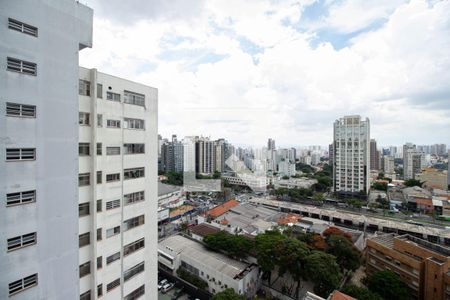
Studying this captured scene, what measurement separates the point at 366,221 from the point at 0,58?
25472 mm

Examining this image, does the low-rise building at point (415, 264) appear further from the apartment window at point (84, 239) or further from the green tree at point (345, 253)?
the apartment window at point (84, 239)

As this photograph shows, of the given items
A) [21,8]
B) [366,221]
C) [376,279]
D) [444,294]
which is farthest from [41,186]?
[366,221]

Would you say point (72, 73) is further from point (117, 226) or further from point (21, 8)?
point (117, 226)

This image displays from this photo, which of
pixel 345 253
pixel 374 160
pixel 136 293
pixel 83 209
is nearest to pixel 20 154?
pixel 83 209

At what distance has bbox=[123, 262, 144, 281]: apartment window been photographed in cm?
534

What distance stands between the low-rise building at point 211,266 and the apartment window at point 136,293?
562 centimetres

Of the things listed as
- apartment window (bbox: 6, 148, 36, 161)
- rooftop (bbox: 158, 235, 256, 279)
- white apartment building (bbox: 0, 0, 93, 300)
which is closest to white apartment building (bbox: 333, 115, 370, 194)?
rooftop (bbox: 158, 235, 256, 279)

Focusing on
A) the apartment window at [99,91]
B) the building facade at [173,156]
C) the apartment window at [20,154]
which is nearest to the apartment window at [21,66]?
the apartment window at [20,154]

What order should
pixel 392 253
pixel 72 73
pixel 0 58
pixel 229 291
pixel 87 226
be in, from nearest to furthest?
pixel 0 58 → pixel 72 73 → pixel 87 226 → pixel 229 291 → pixel 392 253

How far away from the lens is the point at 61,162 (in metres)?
3.70

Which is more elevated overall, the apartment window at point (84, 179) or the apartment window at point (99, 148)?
the apartment window at point (99, 148)

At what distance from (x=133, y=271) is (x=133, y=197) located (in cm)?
188

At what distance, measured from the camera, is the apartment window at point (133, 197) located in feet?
17.6

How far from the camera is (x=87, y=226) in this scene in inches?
181
